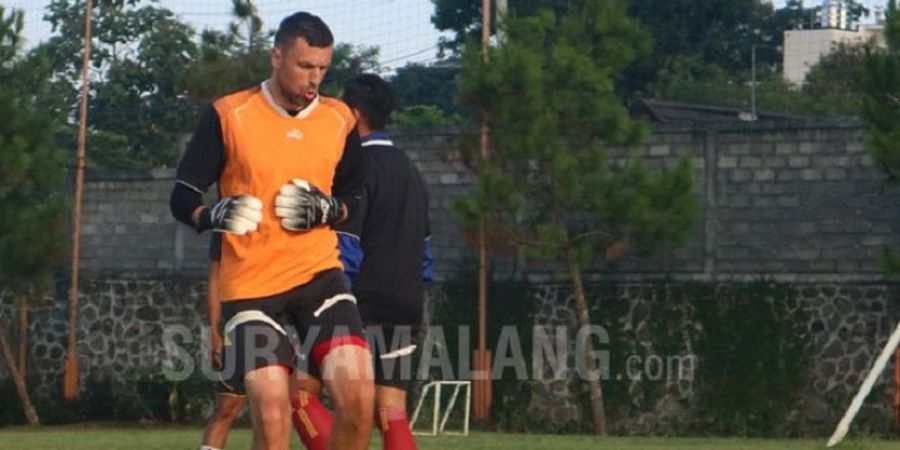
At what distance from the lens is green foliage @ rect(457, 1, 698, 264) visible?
1947 cm

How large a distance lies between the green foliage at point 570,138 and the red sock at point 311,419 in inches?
417

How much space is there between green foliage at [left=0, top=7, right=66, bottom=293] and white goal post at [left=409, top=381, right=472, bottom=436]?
4.79 metres

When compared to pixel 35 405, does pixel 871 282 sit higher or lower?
higher

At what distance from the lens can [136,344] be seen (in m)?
24.2

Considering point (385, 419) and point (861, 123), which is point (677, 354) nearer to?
point (861, 123)

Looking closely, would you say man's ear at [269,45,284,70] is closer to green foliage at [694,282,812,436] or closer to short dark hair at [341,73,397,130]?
short dark hair at [341,73,397,130]

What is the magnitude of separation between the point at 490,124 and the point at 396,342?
1098 cm

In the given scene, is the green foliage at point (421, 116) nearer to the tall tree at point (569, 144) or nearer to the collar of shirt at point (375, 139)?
the tall tree at point (569, 144)

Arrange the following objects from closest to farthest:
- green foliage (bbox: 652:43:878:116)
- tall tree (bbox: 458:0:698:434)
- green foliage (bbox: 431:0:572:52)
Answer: tall tree (bbox: 458:0:698:434)
green foliage (bbox: 431:0:572:52)
green foliage (bbox: 652:43:878:116)

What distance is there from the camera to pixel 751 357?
20.4 metres

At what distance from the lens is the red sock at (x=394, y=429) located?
9211 mm

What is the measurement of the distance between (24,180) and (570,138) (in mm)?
6682

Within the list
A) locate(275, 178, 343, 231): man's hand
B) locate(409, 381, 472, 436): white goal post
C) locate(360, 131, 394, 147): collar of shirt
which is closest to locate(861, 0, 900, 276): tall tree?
locate(409, 381, 472, 436): white goal post

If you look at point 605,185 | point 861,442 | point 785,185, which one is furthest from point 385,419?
point 785,185
